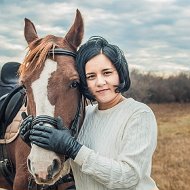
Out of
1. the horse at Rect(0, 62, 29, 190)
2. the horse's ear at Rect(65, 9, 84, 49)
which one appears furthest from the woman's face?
the horse at Rect(0, 62, 29, 190)

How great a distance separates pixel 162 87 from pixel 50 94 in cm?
4189

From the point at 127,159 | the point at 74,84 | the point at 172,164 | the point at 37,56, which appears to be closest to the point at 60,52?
the point at 37,56

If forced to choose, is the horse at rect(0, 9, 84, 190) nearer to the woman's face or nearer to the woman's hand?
the woman's hand

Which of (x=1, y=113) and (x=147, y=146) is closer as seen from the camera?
(x=147, y=146)

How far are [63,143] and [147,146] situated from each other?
0.53 metres

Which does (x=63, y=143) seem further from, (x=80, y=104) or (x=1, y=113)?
(x=1, y=113)

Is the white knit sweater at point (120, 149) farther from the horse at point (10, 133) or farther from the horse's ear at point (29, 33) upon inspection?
the horse at point (10, 133)

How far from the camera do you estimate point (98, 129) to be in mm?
2926

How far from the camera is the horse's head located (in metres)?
2.78

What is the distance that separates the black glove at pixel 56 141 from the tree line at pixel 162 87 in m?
35.4

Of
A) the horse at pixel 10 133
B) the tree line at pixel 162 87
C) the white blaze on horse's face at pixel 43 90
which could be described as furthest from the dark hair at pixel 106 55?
the tree line at pixel 162 87

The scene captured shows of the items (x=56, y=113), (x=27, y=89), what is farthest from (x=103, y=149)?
(x=27, y=89)

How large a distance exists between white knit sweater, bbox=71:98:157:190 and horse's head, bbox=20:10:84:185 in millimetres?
193

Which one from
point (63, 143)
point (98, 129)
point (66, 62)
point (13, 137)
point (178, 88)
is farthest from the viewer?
point (178, 88)
